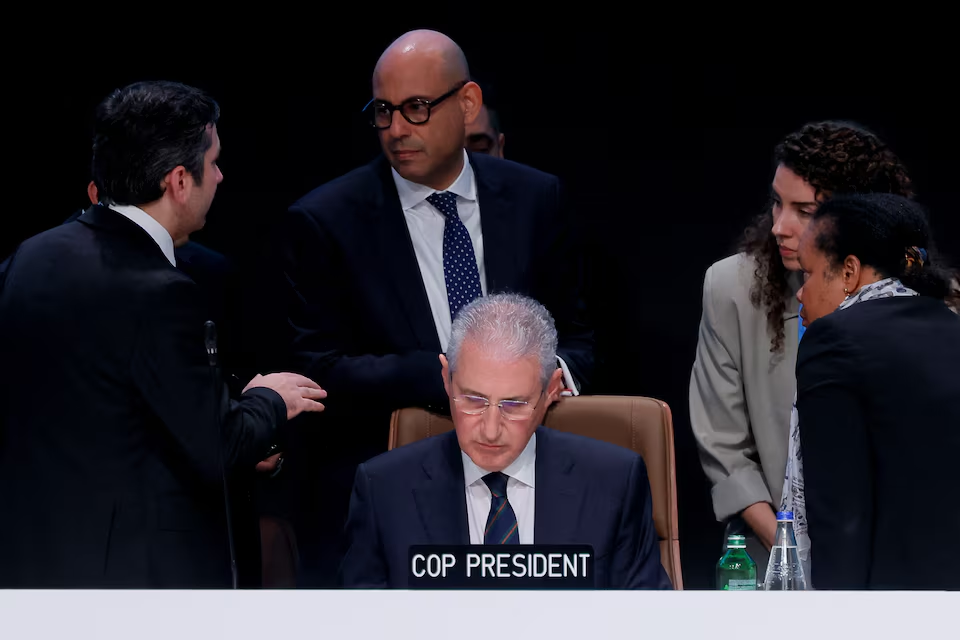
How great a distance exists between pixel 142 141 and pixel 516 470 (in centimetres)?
89

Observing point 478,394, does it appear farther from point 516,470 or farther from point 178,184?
point 178,184

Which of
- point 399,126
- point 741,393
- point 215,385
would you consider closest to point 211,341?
point 215,385

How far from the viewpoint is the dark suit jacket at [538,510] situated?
6.77 feet

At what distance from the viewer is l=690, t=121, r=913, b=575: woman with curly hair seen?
257 centimetres

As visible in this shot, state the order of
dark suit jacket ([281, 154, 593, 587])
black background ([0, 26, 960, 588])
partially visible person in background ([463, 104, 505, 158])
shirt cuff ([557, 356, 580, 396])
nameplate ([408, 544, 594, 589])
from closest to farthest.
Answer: nameplate ([408, 544, 594, 589]) → shirt cuff ([557, 356, 580, 396]) → dark suit jacket ([281, 154, 593, 587]) → partially visible person in background ([463, 104, 505, 158]) → black background ([0, 26, 960, 588])

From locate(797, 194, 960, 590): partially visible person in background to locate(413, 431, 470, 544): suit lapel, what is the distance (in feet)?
1.93

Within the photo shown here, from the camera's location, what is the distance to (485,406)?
2.12 meters

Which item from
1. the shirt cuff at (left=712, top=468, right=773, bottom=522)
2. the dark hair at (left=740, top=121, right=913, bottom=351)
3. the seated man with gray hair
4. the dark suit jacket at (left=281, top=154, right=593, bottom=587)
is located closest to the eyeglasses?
the seated man with gray hair

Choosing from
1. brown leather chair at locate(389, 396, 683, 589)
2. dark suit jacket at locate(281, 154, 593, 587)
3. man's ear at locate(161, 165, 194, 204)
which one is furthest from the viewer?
dark suit jacket at locate(281, 154, 593, 587)

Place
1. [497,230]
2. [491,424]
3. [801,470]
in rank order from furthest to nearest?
[497,230] → [801,470] → [491,424]

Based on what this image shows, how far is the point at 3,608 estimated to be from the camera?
3.13 ft

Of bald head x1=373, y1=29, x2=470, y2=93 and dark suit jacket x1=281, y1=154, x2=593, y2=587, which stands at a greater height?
bald head x1=373, y1=29, x2=470, y2=93

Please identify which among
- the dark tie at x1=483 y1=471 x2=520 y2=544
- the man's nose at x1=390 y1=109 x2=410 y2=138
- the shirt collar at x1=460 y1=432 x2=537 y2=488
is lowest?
the dark tie at x1=483 y1=471 x2=520 y2=544

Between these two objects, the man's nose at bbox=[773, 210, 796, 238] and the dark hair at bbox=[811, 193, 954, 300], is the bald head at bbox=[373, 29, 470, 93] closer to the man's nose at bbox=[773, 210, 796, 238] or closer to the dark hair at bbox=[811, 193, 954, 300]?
the man's nose at bbox=[773, 210, 796, 238]
